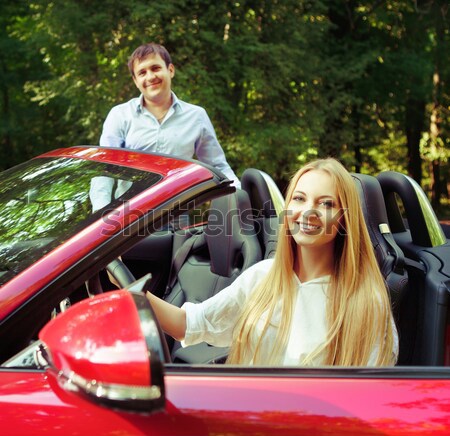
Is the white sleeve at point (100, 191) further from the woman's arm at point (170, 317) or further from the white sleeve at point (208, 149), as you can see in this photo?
the white sleeve at point (208, 149)

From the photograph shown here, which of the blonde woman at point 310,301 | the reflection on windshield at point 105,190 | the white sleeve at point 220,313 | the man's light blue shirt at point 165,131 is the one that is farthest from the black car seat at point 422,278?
the man's light blue shirt at point 165,131

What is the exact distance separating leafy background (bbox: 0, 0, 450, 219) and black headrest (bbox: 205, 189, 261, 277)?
10.1 m

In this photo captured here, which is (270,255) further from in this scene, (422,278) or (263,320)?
(263,320)

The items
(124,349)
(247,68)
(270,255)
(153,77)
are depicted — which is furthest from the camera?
(247,68)

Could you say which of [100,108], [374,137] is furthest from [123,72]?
[374,137]

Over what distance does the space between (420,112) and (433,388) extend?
18.3m

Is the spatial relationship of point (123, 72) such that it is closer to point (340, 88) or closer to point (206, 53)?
point (206, 53)

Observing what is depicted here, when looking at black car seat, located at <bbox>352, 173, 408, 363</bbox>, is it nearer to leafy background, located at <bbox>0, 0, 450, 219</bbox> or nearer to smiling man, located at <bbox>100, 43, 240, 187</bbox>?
smiling man, located at <bbox>100, 43, 240, 187</bbox>

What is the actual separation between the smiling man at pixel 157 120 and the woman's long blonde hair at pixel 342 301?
1697 millimetres

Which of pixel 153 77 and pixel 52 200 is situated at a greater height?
pixel 153 77

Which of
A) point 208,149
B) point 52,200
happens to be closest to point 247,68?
point 208,149

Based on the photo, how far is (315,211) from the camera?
2078mm

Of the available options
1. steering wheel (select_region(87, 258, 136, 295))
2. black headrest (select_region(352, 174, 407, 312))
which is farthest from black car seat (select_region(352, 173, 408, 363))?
steering wheel (select_region(87, 258, 136, 295))

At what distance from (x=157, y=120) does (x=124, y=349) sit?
277cm
